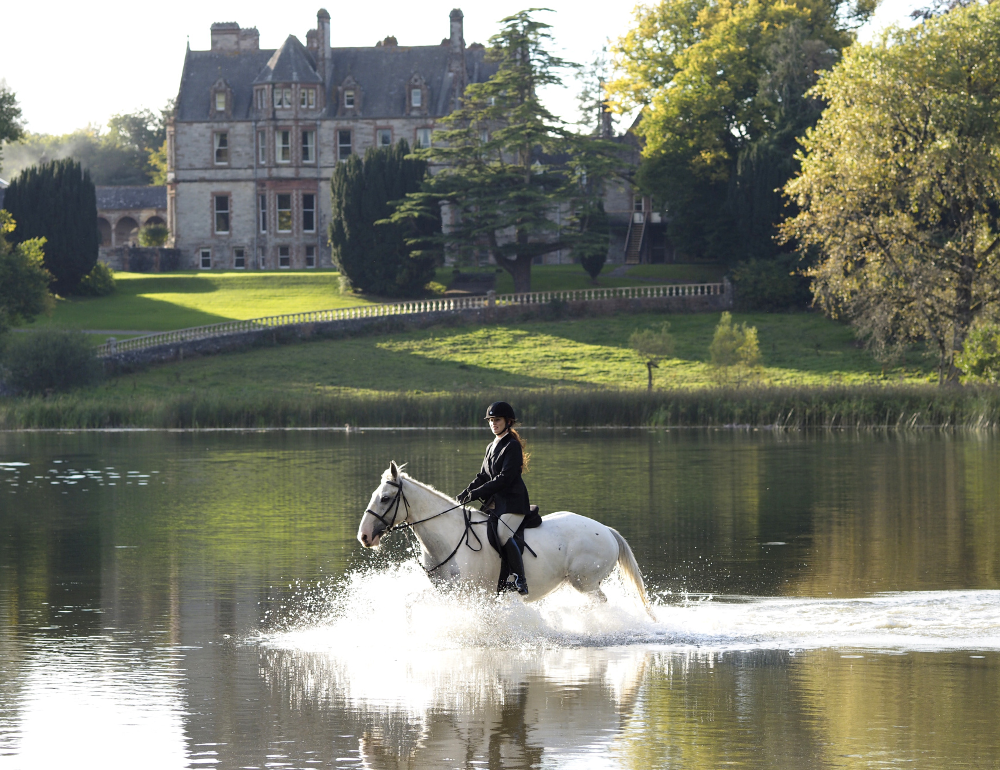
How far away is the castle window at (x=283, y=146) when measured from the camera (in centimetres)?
8094

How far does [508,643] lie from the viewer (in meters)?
10.9

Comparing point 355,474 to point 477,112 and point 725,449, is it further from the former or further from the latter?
point 477,112

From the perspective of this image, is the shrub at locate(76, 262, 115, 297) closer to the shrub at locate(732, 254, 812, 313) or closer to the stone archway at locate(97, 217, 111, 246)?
the stone archway at locate(97, 217, 111, 246)

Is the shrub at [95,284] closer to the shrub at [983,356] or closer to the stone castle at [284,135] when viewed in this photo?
the stone castle at [284,135]

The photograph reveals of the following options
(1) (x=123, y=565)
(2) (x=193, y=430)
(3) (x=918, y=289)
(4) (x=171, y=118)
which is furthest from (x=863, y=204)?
(4) (x=171, y=118)

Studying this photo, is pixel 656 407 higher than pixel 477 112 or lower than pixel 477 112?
lower

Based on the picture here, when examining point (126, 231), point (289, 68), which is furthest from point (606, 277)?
point (126, 231)

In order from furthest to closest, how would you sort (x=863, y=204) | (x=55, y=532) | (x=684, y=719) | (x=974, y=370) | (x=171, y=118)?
(x=171, y=118), (x=863, y=204), (x=974, y=370), (x=55, y=532), (x=684, y=719)

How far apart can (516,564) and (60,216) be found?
6176 centimetres

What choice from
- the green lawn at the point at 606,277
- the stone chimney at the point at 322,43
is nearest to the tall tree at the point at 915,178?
the green lawn at the point at 606,277

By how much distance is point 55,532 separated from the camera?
18.5 m

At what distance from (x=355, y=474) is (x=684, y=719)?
17.8m

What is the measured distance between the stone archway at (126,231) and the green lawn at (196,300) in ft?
68.0

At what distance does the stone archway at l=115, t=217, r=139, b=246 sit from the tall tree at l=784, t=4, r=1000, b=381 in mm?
63333
